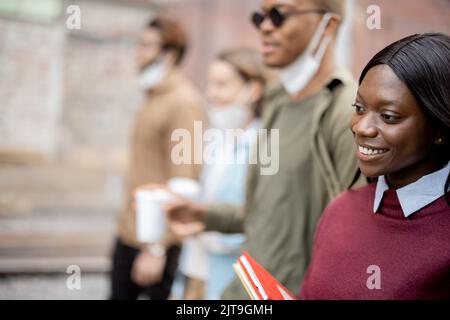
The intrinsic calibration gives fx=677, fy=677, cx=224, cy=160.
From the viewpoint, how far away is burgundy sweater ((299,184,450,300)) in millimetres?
1605

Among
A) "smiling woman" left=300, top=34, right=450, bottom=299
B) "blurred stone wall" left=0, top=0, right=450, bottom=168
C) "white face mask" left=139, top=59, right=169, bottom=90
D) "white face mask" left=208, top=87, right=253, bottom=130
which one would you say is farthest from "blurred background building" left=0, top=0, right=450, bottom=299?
"smiling woman" left=300, top=34, right=450, bottom=299

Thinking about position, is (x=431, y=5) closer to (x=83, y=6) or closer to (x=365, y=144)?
(x=83, y=6)

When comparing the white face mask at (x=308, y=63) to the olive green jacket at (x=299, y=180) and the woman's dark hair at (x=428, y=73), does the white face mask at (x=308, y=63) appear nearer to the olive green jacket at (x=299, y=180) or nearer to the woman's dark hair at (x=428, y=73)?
the olive green jacket at (x=299, y=180)

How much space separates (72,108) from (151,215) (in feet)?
17.1

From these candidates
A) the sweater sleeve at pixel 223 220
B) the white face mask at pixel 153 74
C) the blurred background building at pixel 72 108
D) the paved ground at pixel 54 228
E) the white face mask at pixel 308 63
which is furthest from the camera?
the blurred background building at pixel 72 108

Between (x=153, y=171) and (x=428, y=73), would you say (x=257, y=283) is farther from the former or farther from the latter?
(x=153, y=171)

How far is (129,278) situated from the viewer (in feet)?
13.7

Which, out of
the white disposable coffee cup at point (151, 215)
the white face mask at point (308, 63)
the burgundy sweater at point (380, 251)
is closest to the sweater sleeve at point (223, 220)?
the white disposable coffee cup at point (151, 215)

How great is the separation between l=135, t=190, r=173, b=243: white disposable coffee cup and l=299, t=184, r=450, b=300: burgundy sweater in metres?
1.28

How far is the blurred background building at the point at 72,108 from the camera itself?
24.1 feet

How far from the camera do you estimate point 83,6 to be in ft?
26.5

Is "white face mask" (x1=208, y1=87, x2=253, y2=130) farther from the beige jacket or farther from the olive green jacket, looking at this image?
the olive green jacket

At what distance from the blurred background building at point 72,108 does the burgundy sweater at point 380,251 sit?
487 centimetres
